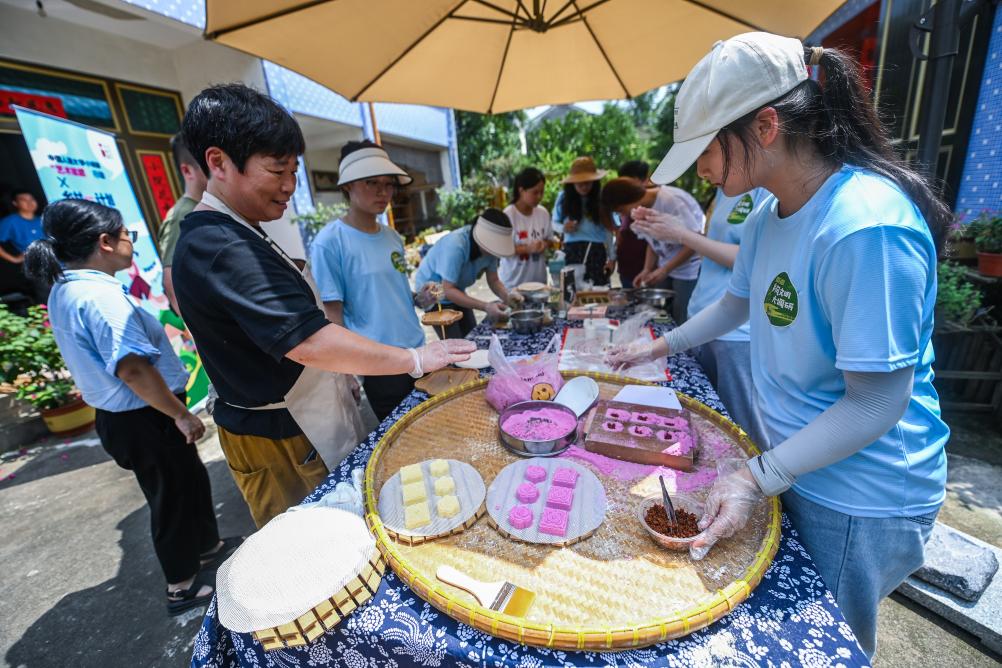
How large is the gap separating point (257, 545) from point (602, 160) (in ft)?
77.8

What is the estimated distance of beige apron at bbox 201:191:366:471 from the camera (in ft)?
5.41

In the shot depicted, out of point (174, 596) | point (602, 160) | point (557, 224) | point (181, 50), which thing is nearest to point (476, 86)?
point (557, 224)

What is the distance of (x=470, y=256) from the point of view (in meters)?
3.51

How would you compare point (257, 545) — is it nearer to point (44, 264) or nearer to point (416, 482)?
point (416, 482)

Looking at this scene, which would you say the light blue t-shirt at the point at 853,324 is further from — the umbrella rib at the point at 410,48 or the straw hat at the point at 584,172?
the straw hat at the point at 584,172

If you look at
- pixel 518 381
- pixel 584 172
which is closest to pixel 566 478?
pixel 518 381

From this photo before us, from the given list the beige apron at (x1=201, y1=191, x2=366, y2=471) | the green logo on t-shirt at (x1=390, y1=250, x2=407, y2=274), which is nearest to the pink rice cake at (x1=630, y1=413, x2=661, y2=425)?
the beige apron at (x1=201, y1=191, x2=366, y2=471)

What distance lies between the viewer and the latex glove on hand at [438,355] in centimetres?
158

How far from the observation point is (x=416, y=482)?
131 centimetres

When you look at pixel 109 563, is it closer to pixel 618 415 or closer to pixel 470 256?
pixel 470 256

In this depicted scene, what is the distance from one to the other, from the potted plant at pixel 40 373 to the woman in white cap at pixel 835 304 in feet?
18.5

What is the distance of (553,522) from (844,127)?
128 cm

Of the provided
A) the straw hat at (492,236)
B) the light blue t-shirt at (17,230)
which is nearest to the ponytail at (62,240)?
the straw hat at (492,236)

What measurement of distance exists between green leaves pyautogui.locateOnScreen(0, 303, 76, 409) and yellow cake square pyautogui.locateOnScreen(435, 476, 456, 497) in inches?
189
